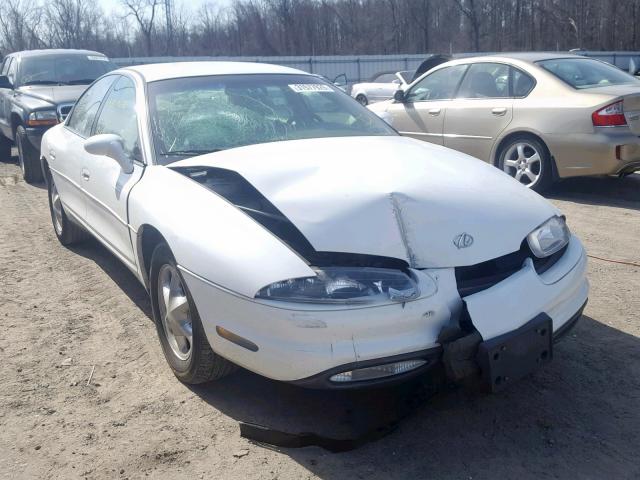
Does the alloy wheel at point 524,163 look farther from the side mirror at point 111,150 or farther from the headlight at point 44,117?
the headlight at point 44,117

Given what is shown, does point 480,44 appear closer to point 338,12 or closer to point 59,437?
point 338,12

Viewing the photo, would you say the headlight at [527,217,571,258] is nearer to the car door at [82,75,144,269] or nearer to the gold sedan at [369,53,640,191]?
the car door at [82,75,144,269]

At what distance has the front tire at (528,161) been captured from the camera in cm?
709

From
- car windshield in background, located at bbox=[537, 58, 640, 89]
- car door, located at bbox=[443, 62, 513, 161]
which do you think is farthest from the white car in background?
car windshield in background, located at bbox=[537, 58, 640, 89]

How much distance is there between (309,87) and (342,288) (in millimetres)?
2208

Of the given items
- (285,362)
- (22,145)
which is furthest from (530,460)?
(22,145)

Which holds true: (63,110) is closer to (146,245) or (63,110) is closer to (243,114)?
(243,114)

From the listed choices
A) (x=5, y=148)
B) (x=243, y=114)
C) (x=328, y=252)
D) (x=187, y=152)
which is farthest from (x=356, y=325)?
(x=5, y=148)

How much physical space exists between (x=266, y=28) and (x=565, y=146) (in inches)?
1861

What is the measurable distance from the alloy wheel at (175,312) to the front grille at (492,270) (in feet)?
4.07

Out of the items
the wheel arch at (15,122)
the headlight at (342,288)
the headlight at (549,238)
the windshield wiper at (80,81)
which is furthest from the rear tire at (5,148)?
the headlight at (549,238)

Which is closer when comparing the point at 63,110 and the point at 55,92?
the point at 63,110

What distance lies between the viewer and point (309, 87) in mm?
4535

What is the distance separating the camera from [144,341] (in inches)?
156
